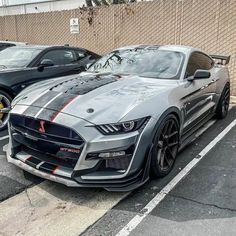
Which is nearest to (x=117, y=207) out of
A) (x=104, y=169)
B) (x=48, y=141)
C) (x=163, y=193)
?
(x=104, y=169)

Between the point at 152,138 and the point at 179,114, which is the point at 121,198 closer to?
the point at 152,138

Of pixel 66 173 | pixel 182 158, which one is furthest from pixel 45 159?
pixel 182 158

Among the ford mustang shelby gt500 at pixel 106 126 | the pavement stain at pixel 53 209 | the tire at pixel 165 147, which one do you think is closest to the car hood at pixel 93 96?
the ford mustang shelby gt500 at pixel 106 126

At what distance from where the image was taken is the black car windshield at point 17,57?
6574mm

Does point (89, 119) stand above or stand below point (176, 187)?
above

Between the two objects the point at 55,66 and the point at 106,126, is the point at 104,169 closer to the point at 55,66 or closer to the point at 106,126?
the point at 106,126

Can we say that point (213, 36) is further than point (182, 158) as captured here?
Yes

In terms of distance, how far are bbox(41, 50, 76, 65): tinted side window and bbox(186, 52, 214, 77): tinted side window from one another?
2888 millimetres

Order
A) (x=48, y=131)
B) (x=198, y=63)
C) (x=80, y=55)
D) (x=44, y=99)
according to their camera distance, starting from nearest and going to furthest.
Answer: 1. (x=48, y=131)
2. (x=44, y=99)
3. (x=198, y=63)
4. (x=80, y=55)

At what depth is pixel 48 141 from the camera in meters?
3.55

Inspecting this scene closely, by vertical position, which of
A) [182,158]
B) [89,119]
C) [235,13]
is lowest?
[182,158]

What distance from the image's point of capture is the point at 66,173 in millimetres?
3441

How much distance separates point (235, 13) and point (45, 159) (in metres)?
6.80

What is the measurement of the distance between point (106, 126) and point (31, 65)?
3680 millimetres
